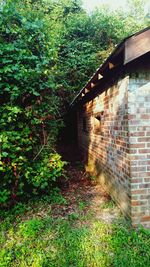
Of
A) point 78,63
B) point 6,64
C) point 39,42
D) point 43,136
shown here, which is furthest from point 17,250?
point 78,63

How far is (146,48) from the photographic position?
2.88 metres

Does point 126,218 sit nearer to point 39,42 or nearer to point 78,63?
point 39,42

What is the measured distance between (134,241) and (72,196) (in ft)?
6.70

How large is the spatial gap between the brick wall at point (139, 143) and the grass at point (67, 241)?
0.40m

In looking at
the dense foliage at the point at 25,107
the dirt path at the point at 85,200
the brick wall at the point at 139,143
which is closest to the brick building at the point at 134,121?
the brick wall at the point at 139,143

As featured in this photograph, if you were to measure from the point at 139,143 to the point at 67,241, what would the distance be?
6.46 ft

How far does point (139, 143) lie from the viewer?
3.28m

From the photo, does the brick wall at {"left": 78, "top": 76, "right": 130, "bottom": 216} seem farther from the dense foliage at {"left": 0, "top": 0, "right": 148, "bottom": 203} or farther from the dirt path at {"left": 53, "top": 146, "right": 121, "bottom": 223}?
the dense foliage at {"left": 0, "top": 0, "right": 148, "bottom": 203}

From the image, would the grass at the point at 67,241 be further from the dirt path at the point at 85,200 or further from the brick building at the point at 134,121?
the brick building at the point at 134,121

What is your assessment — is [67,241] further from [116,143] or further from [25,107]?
[25,107]

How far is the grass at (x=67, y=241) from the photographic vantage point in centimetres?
271

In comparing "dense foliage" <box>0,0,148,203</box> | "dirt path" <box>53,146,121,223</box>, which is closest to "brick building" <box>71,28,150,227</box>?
"dirt path" <box>53,146,121,223</box>

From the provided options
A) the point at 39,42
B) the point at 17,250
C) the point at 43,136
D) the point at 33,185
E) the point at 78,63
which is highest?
the point at 78,63

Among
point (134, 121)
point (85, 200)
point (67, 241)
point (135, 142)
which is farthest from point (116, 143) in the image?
point (67, 241)
